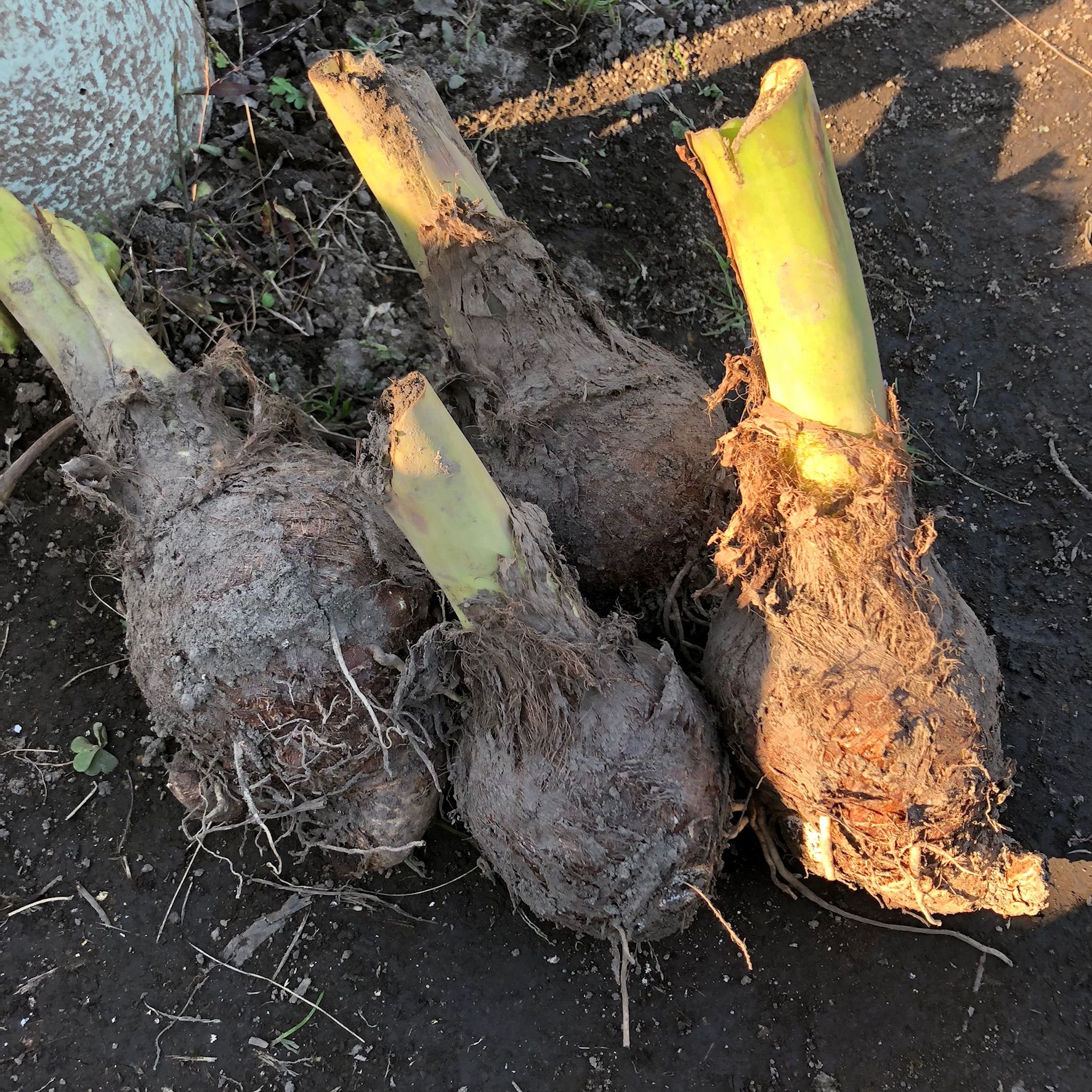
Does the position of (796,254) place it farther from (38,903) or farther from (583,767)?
(38,903)

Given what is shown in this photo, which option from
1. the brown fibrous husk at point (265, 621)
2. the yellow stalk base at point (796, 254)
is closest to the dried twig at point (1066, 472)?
the yellow stalk base at point (796, 254)

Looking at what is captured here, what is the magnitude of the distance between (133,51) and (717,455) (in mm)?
1630

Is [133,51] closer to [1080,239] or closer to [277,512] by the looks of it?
[277,512]

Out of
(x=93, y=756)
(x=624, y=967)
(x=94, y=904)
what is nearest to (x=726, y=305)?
(x=624, y=967)

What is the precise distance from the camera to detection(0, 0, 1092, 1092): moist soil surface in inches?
60.7

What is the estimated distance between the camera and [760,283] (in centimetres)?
129

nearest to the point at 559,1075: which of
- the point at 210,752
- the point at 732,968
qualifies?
the point at 732,968

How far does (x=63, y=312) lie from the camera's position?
5.24ft

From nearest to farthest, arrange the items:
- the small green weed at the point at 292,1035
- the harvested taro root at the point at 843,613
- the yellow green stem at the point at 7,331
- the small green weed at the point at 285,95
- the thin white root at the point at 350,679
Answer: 1. the harvested taro root at the point at 843,613
2. the thin white root at the point at 350,679
3. the small green weed at the point at 292,1035
4. the yellow green stem at the point at 7,331
5. the small green weed at the point at 285,95

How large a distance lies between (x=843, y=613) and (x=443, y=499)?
2.24 ft

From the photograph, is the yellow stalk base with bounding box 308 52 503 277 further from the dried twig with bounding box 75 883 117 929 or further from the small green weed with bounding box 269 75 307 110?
the dried twig with bounding box 75 883 117 929

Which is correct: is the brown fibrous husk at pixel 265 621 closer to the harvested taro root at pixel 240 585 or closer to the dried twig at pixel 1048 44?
the harvested taro root at pixel 240 585

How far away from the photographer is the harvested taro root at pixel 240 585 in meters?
1.41

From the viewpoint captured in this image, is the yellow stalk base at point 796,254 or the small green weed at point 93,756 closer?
the yellow stalk base at point 796,254
